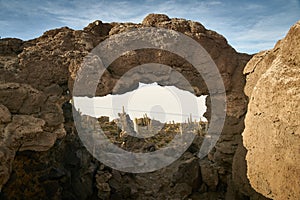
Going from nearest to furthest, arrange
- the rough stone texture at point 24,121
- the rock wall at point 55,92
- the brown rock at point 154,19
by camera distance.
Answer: the rough stone texture at point 24,121, the rock wall at point 55,92, the brown rock at point 154,19

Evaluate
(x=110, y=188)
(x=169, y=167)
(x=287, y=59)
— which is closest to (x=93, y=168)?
(x=110, y=188)

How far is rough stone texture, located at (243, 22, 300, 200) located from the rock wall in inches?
63.9

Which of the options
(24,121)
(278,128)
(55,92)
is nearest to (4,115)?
(24,121)

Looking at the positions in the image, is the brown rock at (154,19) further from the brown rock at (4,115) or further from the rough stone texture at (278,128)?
the brown rock at (4,115)

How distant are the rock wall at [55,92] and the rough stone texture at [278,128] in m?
1.62

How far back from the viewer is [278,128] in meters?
2.94

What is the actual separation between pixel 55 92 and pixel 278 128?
360 cm

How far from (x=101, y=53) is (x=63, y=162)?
13.0ft

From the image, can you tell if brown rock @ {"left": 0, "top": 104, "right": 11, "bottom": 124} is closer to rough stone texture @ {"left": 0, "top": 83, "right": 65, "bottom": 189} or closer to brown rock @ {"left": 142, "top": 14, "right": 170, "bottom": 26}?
rough stone texture @ {"left": 0, "top": 83, "right": 65, "bottom": 189}

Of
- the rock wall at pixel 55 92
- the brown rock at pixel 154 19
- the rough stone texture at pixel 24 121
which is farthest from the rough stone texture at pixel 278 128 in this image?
the rough stone texture at pixel 24 121

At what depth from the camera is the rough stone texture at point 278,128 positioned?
2740 millimetres

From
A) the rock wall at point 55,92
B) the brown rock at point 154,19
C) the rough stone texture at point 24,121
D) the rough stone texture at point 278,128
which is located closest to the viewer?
the rough stone texture at point 278,128

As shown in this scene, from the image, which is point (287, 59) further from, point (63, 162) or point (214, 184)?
point (63, 162)

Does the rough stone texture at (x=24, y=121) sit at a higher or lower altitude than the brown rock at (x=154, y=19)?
lower
